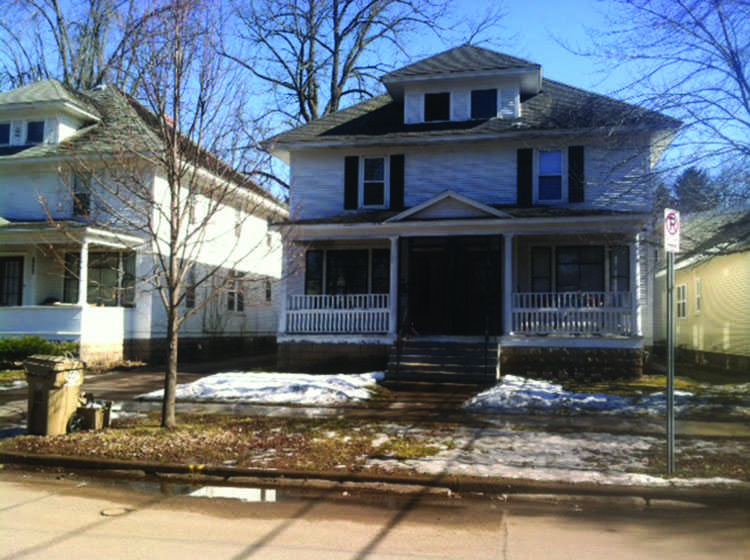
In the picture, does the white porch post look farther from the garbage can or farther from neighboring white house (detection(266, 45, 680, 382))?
the garbage can

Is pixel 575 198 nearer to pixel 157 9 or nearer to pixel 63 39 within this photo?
pixel 157 9

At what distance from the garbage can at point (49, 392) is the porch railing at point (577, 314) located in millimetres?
11128

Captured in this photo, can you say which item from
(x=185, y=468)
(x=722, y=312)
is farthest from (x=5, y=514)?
(x=722, y=312)

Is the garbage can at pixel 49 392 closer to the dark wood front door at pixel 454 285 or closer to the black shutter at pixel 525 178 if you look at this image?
the dark wood front door at pixel 454 285

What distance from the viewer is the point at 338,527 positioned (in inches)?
228

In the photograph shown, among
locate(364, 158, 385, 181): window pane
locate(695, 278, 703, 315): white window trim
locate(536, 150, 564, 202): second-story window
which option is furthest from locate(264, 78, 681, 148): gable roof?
locate(695, 278, 703, 315): white window trim

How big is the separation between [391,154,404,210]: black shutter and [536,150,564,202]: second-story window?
13.2 feet

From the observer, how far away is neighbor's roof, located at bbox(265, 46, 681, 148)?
18.0 metres

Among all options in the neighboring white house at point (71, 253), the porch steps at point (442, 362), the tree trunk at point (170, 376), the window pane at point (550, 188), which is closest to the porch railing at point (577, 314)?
the porch steps at point (442, 362)

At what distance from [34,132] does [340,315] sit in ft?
44.3

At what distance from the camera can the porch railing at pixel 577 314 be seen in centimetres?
1617

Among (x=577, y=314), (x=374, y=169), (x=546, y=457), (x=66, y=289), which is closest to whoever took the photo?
(x=546, y=457)

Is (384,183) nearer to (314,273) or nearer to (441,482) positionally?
(314,273)

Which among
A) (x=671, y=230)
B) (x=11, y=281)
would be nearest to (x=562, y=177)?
(x=671, y=230)
